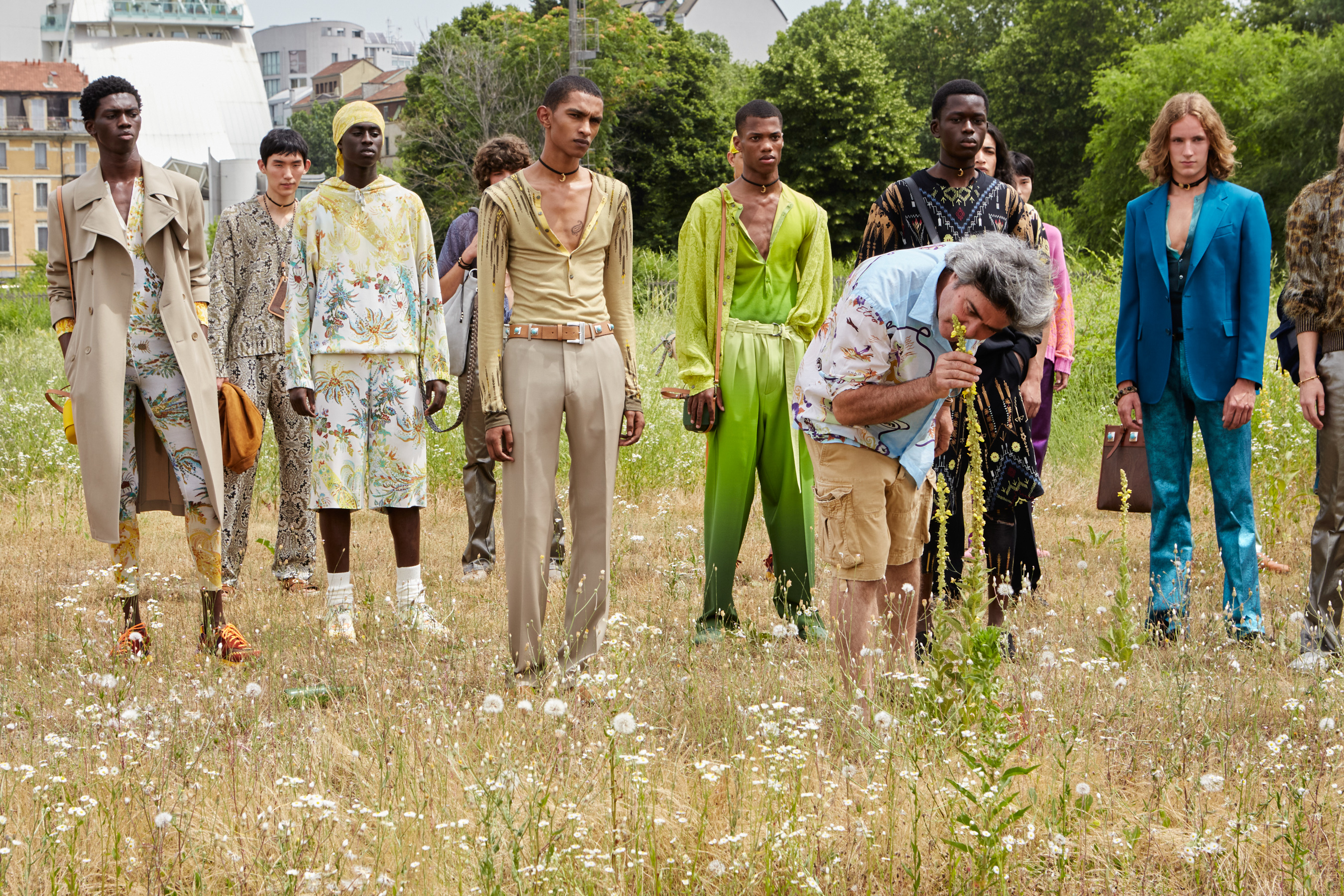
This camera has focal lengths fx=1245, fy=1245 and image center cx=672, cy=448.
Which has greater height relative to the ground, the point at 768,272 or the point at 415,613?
the point at 768,272

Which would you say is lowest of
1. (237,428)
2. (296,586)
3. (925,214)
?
(296,586)

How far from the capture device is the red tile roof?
3236 inches

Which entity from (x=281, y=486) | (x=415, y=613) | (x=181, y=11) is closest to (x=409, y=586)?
(x=415, y=613)

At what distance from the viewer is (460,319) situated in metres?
6.96

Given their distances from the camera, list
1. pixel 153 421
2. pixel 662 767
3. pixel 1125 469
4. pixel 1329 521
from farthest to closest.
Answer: pixel 1125 469, pixel 153 421, pixel 1329 521, pixel 662 767

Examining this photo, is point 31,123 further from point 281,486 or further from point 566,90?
point 566,90

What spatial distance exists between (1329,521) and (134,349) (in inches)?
193

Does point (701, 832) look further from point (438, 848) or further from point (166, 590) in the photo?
point (166, 590)

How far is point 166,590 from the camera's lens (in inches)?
259

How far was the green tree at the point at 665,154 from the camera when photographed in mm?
44656

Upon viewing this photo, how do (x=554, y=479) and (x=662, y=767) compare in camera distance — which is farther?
(x=554, y=479)

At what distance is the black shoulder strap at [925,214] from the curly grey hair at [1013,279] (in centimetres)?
155

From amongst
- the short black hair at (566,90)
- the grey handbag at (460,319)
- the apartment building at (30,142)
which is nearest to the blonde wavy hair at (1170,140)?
the short black hair at (566,90)

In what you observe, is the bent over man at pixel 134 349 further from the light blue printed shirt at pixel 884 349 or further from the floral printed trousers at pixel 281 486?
the light blue printed shirt at pixel 884 349
